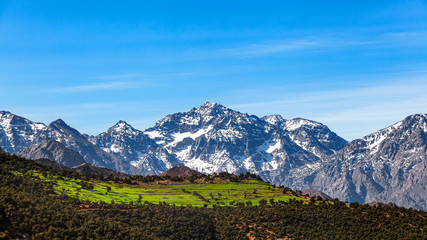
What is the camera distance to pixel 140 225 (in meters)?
142

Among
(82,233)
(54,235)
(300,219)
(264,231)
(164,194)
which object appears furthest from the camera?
(164,194)

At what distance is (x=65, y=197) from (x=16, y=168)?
3229 cm

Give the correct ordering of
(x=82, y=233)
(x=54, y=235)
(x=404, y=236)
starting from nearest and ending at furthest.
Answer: (x=54, y=235) < (x=82, y=233) < (x=404, y=236)

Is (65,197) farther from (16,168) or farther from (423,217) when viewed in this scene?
(423,217)

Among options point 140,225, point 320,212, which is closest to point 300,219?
point 320,212

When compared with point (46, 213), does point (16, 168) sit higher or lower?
higher

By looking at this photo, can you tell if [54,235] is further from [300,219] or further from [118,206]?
[300,219]

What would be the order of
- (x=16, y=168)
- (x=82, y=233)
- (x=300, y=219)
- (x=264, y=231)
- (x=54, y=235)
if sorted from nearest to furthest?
(x=54, y=235) → (x=82, y=233) → (x=264, y=231) → (x=300, y=219) → (x=16, y=168)

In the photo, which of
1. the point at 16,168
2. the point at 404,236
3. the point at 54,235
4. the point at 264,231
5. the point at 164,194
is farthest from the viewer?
the point at 164,194

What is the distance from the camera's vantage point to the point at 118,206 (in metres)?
157

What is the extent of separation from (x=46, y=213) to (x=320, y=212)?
313ft

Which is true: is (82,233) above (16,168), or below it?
below

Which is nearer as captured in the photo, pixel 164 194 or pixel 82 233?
pixel 82 233

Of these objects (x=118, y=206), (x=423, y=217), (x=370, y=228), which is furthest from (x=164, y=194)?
(x=423, y=217)
